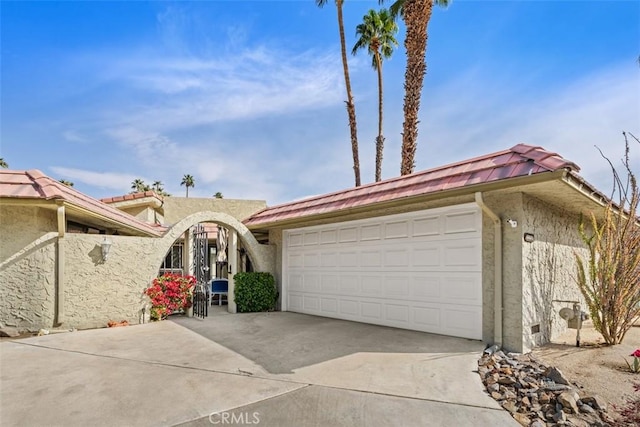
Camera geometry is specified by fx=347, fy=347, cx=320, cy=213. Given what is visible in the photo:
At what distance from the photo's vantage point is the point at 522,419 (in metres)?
3.68

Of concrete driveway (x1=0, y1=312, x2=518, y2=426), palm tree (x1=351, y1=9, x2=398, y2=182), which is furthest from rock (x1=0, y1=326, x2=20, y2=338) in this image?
palm tree (x1=351, y1=9, x2=398, y2=182)

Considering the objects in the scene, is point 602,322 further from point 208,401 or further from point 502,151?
point 208,401

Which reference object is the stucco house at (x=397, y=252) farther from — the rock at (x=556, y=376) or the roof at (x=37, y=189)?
the rock at (x=556, y=376)

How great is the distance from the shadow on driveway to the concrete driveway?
3 centimetres

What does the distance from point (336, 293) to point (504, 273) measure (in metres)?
4.64

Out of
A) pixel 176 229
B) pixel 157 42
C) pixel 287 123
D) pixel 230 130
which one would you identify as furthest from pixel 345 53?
pixel 176 229

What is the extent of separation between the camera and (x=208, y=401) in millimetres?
4094

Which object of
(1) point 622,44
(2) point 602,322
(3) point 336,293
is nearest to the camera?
(2) point 602,322

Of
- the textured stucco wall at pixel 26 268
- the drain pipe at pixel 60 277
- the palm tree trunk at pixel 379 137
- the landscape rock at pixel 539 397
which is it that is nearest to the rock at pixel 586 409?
the landscape rock at pixel 539 397

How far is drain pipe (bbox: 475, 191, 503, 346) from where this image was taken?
614 cm

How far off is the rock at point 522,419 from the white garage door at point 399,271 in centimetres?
284

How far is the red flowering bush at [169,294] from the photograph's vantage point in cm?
972

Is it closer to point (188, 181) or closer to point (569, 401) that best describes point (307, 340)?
point (569, 401)

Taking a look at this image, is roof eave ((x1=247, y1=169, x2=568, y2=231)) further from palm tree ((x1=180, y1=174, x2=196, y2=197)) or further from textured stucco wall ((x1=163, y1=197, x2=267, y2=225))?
palm tree ((x1=180, y1=174, x2=196, y2=197))
